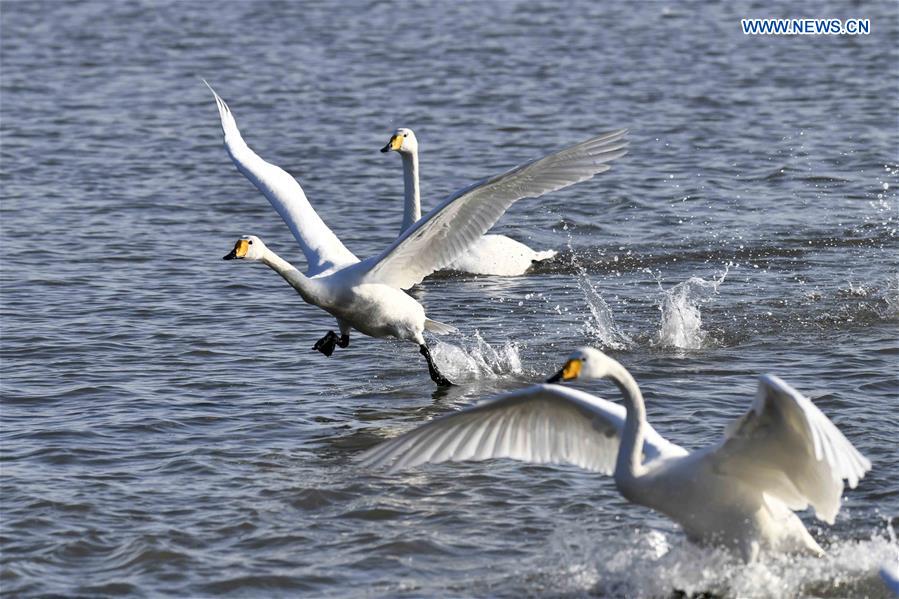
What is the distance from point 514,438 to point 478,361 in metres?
2.88

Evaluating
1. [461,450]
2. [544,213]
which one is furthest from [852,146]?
[461,450]

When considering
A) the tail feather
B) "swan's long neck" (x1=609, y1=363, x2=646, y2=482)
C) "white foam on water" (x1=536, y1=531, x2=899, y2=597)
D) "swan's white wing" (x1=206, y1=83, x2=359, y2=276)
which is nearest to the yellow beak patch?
"swan's long neck" (x1=609, y1=363, x2=646, y2=482)

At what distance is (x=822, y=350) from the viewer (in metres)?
10.1

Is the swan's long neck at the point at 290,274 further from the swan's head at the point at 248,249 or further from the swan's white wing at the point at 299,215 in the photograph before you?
the swan's white wing at the point at 299,215

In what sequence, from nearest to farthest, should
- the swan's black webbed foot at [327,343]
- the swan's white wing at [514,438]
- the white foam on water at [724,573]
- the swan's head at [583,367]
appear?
1. the swan's head at [583,367]
2. the white foam on water at [724,573]
3. the swan's white wing at [514,438]
4. the swan's black webbed foot at [327,343]

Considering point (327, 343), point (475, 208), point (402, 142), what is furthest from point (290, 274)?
point (402, 142)

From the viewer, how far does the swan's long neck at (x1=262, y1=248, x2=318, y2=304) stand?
29.7 feet

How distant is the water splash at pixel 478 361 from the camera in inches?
397

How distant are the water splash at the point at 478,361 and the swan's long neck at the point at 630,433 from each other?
3682 mm

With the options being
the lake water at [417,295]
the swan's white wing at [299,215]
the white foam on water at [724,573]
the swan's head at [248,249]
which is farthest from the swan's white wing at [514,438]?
the swan's white wing at [299,215]

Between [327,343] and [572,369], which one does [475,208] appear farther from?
[572,369]

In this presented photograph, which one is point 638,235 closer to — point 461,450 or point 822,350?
point 822,350

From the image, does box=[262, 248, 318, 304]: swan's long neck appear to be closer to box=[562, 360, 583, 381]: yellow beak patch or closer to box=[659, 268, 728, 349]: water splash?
box=[659, 268, 728, 349]: water splash

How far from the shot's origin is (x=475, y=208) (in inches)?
360
